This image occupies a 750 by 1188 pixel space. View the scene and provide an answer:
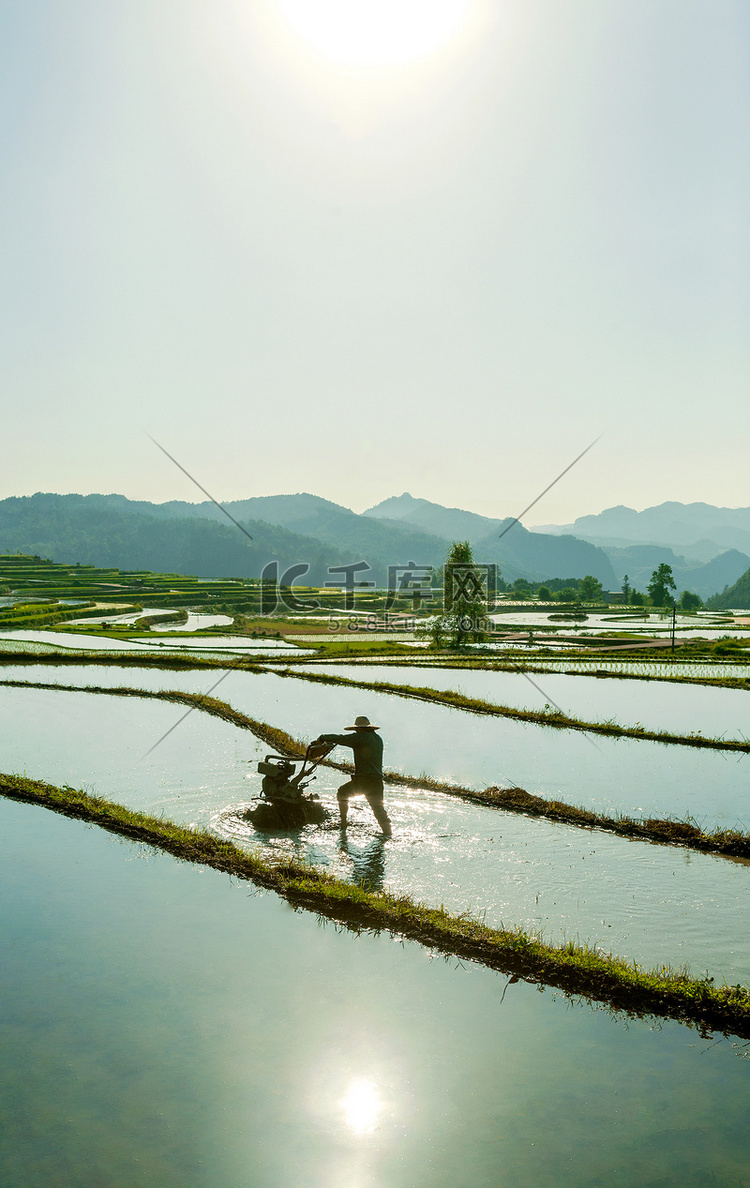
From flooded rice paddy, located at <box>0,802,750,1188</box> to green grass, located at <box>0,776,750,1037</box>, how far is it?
0.24 metres

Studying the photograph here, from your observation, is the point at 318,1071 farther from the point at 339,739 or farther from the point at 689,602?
the point at 689,602

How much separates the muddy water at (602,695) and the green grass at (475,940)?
10.6 meters

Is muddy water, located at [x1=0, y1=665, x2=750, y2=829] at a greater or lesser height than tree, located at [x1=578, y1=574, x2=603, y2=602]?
lesser

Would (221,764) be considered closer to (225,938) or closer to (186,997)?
(225,938)

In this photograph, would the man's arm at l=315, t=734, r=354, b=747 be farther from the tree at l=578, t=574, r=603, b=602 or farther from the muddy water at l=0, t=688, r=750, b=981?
the tree at l=578, t=574, r=603, b=602

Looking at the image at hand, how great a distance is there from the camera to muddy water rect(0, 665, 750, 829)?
36.7 feet

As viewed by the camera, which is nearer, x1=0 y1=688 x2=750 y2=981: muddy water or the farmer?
x1=0 y1=688 x2=750 y2=981: muddy water

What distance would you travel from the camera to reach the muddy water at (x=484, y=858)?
6.88m

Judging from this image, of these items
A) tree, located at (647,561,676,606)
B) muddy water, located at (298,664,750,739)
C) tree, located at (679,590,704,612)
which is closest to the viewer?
muddy water, located at (298,664,750,739)

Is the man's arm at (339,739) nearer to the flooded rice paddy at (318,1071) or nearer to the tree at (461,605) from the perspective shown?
the flooded rice paddy at (318,1071)

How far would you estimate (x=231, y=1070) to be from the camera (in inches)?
185

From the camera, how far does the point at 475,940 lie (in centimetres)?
657

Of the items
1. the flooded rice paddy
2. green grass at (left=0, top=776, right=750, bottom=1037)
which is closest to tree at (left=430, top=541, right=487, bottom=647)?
green grass at (left=0, top=776, right=750, bottom=1037)

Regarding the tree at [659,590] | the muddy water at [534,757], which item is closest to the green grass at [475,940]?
the muddy water at [534,757]
